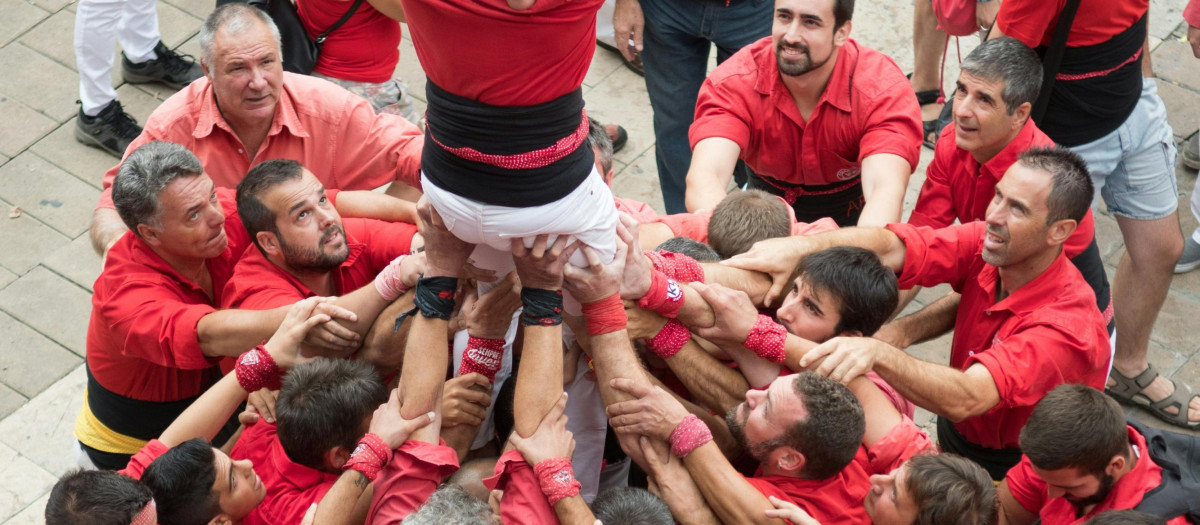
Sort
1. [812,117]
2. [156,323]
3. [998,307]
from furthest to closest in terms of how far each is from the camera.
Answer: [812,117]
[998,307]
[156,323]

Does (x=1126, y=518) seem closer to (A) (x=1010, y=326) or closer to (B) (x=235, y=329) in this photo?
(A) (x=1010, y=326)

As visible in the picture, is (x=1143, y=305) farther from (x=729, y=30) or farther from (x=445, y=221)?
(x=445, y=221)

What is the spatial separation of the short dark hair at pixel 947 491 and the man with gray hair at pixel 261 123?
2.43 metres

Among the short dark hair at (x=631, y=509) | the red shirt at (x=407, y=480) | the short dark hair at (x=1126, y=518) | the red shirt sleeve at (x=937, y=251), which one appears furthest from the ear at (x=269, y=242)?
the short dark hair at (x=1126, y=518)

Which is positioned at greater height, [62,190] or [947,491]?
[947,491]

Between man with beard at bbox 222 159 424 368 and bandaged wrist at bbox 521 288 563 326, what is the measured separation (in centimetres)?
49

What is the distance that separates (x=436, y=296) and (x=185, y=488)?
84 cm

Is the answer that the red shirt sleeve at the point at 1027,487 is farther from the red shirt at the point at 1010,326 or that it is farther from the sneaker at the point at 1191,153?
the sneaker at the point at 1191,153

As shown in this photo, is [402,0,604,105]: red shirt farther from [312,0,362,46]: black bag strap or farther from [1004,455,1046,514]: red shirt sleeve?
[312,0,362,46]: black bag strap

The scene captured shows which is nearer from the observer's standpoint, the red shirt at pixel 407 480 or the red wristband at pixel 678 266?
the red shirt at pixel 407 480

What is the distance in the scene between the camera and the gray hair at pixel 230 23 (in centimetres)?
440

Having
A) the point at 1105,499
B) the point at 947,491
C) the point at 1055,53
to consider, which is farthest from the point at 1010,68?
the point at 947,491

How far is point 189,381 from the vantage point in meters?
4.11

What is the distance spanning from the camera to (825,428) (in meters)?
3.11
